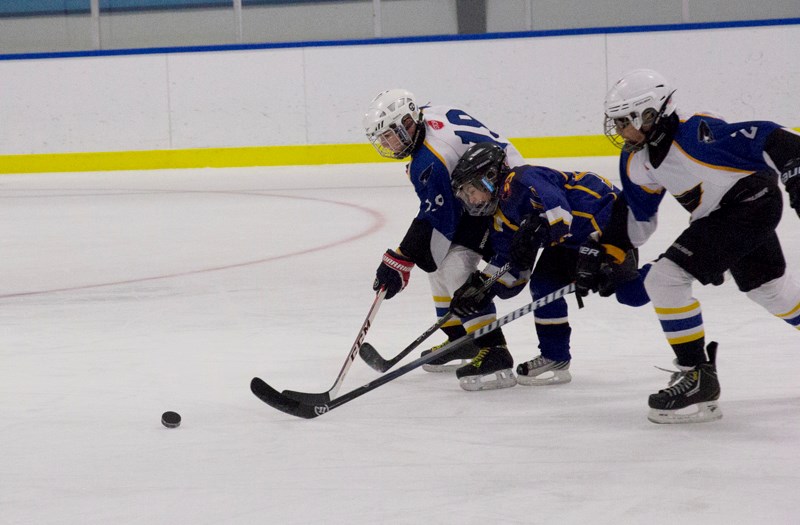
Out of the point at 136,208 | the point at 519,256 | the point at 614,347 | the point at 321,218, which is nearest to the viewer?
the point at 519,256

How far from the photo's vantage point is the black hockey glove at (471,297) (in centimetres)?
302

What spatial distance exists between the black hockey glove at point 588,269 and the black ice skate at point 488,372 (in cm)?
38

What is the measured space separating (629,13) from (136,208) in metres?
5.28

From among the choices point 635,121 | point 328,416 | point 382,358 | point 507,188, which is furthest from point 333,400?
point 635,121

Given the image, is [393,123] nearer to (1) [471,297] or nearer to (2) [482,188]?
(2) [482,188]

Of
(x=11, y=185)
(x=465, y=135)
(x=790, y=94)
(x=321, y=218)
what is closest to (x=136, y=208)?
(x=321, y=218)

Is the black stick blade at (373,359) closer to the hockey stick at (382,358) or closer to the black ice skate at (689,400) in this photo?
the hockey stick at (382,358)

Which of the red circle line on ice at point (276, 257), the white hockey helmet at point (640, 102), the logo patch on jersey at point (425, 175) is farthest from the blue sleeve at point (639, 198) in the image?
the red circle line on ice at point (276, 257)

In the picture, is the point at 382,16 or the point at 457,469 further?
the point at 382,16

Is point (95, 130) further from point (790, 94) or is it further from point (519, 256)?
point (519, 256)

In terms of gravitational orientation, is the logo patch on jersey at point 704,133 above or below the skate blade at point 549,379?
above

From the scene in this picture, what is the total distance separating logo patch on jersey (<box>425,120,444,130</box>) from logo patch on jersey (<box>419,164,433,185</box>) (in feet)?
0.51

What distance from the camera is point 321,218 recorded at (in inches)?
275

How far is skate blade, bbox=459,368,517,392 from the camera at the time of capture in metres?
3.02
